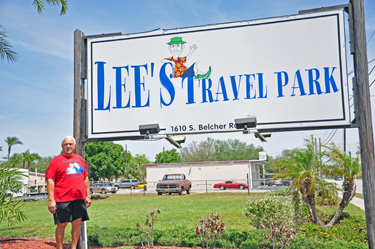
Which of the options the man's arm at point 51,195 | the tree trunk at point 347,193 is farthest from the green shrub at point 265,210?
the man's arm at point 51,195

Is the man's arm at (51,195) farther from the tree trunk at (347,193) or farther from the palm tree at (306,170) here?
the tree trunk at (347,193)

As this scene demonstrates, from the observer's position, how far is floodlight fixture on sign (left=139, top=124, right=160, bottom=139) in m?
6.06

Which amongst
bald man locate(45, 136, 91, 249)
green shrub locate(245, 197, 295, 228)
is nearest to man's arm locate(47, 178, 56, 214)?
bald man locate(45, 136, 91, 249)

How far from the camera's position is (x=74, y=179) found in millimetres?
4613

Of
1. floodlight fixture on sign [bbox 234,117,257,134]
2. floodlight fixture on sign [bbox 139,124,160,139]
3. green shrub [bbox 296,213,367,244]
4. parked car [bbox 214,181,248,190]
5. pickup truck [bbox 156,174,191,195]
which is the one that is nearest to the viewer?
floodlight fixture on sign [bbox 234,117,257,134]

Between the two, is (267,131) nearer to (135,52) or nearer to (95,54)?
(135,52)

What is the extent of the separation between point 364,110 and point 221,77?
2371 millimetres

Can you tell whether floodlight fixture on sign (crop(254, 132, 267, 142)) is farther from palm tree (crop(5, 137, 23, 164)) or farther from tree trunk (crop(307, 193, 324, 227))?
palm tree (crop(5, 137, 23, 164))

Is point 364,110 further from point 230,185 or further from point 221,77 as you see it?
point 230,185

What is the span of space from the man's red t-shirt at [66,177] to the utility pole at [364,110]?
163 inches

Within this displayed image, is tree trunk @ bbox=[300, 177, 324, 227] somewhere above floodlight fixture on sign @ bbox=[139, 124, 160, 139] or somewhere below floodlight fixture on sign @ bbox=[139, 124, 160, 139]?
below

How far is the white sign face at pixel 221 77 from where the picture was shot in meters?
5.55

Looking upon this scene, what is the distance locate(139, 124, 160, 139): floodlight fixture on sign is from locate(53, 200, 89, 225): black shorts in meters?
1.78

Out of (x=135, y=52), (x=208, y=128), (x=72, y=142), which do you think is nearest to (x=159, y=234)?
(x=208, y=128)
